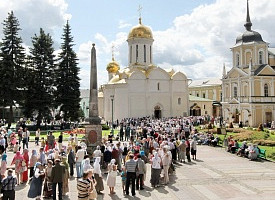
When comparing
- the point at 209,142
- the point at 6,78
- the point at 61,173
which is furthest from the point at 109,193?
the point at 6,78

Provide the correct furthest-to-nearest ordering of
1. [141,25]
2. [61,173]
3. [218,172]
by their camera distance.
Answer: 1. [141,25]
2. [218,172]
3. [61,173]

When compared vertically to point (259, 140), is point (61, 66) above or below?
above

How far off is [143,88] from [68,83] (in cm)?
1330

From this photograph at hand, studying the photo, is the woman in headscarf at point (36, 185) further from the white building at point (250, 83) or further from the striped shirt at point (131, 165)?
the white building at point (250, 83)

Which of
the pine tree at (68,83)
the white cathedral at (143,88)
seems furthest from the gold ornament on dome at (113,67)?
the pine tree at (68,83)

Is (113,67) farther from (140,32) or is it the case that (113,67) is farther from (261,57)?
(261,57)

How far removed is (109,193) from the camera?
36.1ft

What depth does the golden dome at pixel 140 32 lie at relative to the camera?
172 ft

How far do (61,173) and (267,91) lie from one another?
37.8m

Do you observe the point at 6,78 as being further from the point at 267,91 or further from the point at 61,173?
the point at 267,91

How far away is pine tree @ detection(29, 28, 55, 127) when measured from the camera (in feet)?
126

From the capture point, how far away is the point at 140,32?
173 ft

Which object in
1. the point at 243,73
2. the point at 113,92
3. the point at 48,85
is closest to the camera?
the point at 48,85

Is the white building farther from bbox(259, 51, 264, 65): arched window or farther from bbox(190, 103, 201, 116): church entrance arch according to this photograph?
bbox(190, 103, 201, 116): church entrance arch
